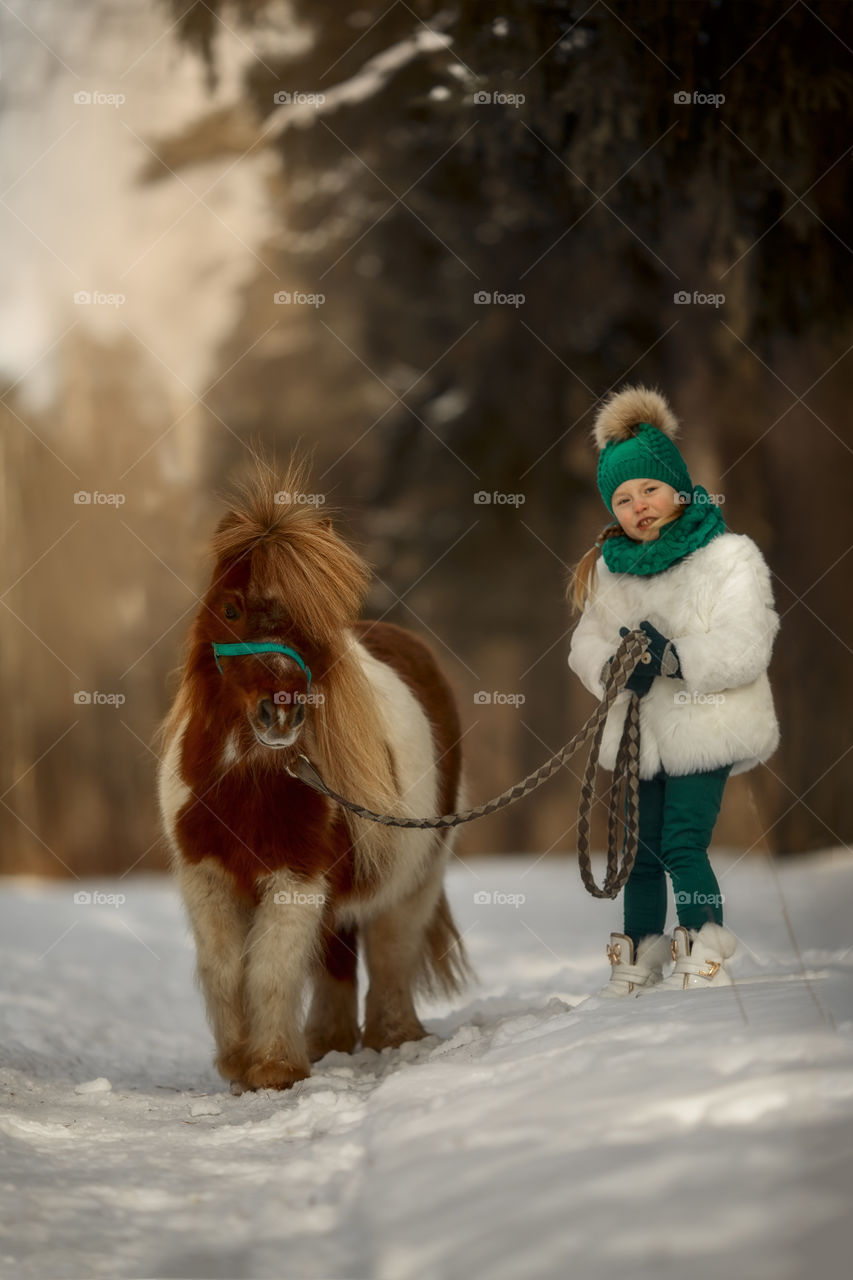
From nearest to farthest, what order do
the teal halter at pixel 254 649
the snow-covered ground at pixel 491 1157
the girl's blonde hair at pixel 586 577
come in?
the snow-covered ground at pixel 491 1157
the teal halter at pixel 254 649
the girl's blonde hair at pixel 586 577

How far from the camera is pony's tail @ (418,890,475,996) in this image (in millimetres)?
3873

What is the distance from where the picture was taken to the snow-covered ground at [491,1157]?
136 centimetres

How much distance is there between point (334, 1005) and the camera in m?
3.60

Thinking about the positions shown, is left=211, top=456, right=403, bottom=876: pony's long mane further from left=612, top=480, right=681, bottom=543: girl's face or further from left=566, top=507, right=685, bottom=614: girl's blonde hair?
left=612, top=480, right=681, bottom=543: girl's face

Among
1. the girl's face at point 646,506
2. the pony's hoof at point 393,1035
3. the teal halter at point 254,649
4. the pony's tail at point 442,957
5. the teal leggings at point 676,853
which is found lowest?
the pony's hoof at point 393,1035

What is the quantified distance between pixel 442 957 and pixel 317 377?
17.9ft

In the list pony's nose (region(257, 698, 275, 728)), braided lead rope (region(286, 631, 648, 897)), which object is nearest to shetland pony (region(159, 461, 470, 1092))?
pony's nose (region(257, 698, 275, 728))

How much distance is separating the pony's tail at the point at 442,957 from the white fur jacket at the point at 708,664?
1.25m

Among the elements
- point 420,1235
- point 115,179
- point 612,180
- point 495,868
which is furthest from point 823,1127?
point 115,179

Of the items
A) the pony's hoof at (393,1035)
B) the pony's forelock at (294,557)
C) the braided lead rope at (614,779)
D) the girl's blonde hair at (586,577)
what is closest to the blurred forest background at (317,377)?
the pony's hoof at (393,1035)

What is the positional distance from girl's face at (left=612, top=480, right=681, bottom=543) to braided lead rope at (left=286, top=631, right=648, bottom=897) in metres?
0.31

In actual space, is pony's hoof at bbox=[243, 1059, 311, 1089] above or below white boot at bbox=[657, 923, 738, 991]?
below

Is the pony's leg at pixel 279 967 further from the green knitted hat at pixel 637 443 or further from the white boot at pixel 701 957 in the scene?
the green knitted hat at pixel 637 443

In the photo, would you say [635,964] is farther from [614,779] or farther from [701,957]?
[614,779]
